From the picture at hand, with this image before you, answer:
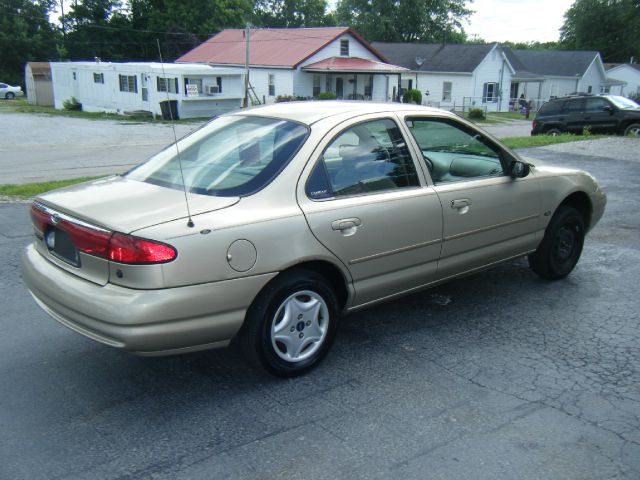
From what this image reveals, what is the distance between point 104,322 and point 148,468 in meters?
0.78

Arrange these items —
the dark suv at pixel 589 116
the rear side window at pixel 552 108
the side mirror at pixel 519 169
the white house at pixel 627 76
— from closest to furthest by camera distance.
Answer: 1. the side mirror at pixel 519 169
2. the dark suv at pixel 589 116
3. the rear side window at pixel 552 108
4. the white house at pixel 627 76

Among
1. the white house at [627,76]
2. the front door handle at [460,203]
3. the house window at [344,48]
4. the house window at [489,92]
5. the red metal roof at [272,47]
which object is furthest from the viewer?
the white house at [627,76]

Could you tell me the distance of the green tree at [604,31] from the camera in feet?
245

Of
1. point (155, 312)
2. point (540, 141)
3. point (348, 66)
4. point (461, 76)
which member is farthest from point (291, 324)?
point (461, 76)

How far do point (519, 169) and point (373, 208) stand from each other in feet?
5.18

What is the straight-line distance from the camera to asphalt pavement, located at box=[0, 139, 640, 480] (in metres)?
3.02

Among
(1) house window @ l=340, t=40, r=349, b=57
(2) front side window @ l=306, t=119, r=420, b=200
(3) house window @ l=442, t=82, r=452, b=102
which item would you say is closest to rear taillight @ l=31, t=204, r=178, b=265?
(2) front side window @ l=306, t=119, r=420, b=200

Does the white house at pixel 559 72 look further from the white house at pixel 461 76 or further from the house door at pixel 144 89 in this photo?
the house door at pixel 144 89

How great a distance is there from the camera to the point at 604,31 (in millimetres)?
77000

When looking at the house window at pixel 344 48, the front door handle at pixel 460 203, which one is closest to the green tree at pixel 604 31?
the house window at pixel 344 48

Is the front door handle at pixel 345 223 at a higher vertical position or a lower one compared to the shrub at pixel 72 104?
higher

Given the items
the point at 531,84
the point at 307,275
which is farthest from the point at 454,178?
the point at 531,84

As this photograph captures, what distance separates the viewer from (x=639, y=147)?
1631cm

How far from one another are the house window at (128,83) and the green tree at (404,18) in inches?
1398
